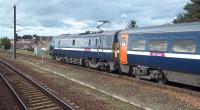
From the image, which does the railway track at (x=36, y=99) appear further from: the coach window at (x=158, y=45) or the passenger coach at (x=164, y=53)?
the coach window at (x=158, y=45)

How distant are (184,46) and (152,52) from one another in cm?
307

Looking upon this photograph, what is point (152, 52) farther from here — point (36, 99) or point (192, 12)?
point (192, 12)

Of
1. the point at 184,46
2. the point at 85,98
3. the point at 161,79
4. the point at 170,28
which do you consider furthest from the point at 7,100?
the point at 170,28

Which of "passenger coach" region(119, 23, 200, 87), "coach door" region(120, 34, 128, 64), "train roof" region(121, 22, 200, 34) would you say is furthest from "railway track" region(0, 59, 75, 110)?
"train roof" region(121, 22, 200, 34)

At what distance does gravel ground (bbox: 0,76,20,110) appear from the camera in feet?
51.4

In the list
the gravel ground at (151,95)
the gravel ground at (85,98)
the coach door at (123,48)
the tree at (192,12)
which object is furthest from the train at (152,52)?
the tree at (192,12)

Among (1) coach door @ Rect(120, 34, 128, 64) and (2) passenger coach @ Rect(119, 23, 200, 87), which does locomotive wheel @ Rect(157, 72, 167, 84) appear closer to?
(2) passenger coach @ Rect(119, 23, 200, 87)

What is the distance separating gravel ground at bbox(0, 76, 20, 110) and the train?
7534 millimetres

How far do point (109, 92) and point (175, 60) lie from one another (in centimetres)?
353

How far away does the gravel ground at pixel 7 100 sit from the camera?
15.7 meters

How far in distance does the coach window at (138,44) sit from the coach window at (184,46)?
326 centimetres

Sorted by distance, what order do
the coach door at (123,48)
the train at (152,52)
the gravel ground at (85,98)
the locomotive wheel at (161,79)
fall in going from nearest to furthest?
1. the gravel ground at (85,98)
2. the train at (152,52)
3. the locomotive wheel at (161,79)
4. the coach door at (123,48)

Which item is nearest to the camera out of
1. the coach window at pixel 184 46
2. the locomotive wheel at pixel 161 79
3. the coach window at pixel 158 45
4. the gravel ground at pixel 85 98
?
the gravel ground at pixel 85 98

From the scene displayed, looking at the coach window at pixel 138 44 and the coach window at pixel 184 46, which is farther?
the coach window at pixel 138 44
